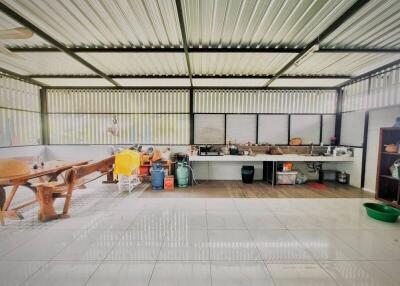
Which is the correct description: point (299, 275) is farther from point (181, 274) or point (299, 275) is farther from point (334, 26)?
point (334, 26)

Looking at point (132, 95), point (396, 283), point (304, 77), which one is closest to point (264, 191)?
point (396, 283)

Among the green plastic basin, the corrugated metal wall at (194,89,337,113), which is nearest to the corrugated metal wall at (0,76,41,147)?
the corrugated metal wall at (194,89,337,113)

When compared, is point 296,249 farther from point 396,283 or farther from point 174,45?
point 174,45

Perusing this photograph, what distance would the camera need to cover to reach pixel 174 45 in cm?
345

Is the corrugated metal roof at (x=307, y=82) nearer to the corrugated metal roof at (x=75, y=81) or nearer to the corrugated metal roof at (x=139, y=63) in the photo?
the corrugated metal roof at (x=139, y=63)

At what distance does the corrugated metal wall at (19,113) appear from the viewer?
4.78 m

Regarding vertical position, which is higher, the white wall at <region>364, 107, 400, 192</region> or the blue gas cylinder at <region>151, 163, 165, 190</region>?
the white wall at <region>364, 107, 400, 192</region>

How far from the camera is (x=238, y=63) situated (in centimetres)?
415

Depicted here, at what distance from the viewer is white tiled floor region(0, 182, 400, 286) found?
1.79 meters

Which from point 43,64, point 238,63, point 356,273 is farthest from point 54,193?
point 238,63

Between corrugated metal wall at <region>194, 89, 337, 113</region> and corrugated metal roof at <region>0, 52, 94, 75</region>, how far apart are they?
3252 millimetres

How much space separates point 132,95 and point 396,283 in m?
6.47

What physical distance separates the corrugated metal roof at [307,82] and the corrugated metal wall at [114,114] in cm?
281

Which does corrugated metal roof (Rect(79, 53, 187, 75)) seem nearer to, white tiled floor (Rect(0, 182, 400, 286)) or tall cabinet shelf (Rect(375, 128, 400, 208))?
white tiled floor (Rect(0, 182, 400, 286))
